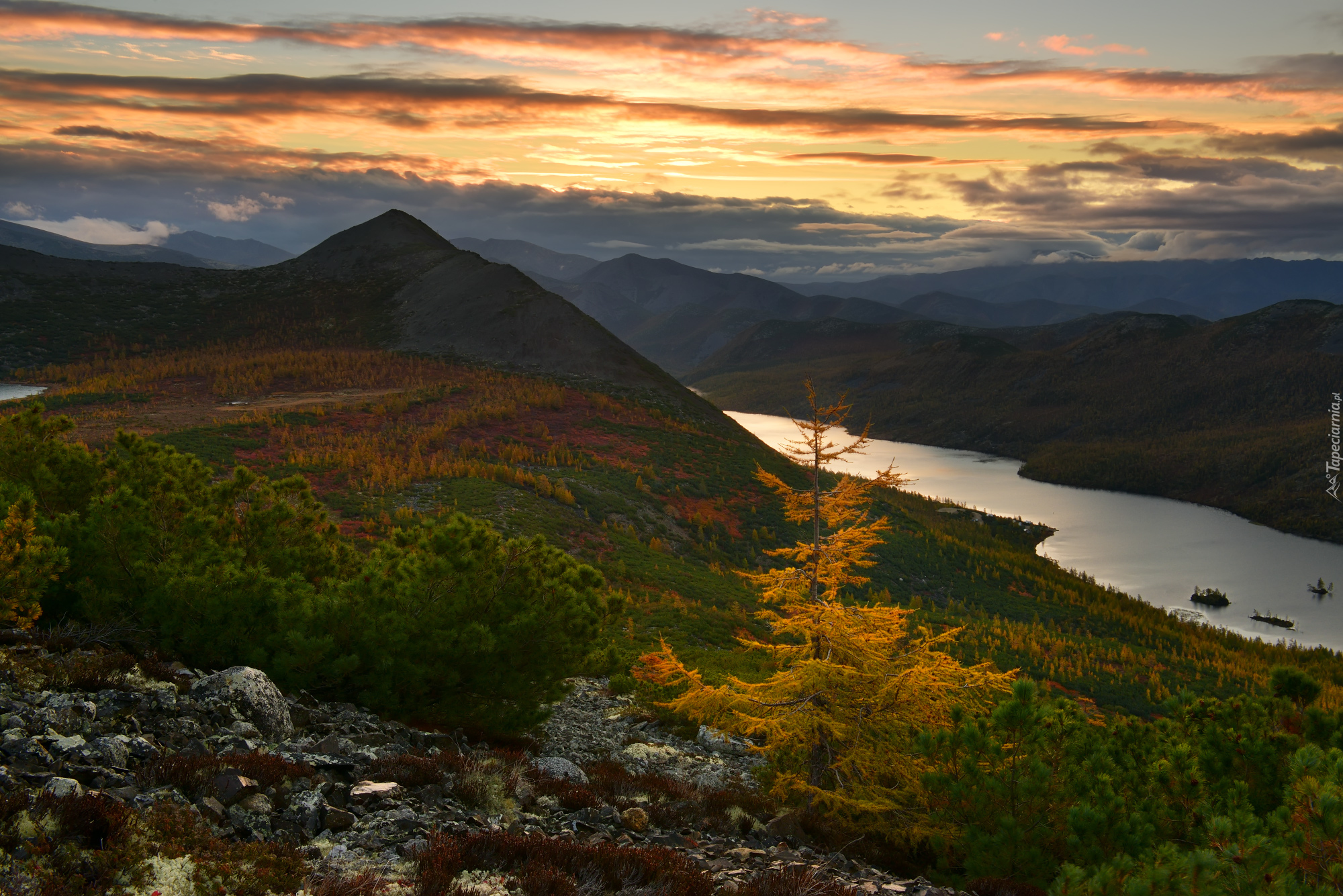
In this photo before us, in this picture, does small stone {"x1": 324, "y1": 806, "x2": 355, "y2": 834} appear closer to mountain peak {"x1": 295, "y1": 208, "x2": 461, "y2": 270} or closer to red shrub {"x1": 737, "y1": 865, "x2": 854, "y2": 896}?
red shrub {"x1": 737, "y1": 865, "x2": 854, "y2": 896}

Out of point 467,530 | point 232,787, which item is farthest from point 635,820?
point 467,530

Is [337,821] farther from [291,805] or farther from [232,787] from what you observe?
[232,787]

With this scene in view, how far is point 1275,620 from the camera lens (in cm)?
7075

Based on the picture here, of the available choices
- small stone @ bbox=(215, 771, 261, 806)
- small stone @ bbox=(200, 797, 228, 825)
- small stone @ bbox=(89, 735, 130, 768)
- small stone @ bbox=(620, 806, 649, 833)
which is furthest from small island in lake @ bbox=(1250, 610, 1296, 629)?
small stone @ bbox=(89, 735, 130, 768)

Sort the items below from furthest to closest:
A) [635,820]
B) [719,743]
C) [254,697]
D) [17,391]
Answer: [17,391] < [719,743] < [635,820] < [254,697]

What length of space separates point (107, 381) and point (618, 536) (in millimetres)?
50538

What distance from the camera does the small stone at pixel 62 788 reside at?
6.40m

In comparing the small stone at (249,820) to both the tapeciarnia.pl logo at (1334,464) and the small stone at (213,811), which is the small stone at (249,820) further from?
the tapeciarnia.pl logo at (1334,464)

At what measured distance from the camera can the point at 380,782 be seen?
8875 mm

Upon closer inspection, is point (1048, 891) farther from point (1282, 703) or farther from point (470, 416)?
point (470, 416)

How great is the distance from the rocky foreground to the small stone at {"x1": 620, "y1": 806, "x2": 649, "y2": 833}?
0.03 metres

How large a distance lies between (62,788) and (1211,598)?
9199 centimetres

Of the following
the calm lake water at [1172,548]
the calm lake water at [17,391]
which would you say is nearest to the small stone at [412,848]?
the calm lake water at [17,391]

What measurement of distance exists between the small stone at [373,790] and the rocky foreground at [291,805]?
24mm
